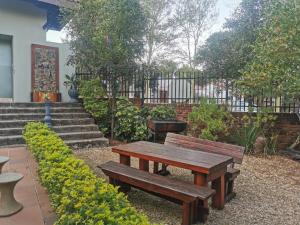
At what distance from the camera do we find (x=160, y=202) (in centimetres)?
417

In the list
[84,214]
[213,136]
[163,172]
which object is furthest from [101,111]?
[84,214]

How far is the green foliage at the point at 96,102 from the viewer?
28.8ft

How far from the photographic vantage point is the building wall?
9.68 m

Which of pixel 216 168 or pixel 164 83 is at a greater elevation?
pixel 164 83

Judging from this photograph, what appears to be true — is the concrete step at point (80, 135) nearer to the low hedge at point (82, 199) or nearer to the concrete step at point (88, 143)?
the concrete step at point (88, 143)

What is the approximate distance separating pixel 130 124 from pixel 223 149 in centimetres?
400

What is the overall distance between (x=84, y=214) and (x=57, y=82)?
929 centimetres

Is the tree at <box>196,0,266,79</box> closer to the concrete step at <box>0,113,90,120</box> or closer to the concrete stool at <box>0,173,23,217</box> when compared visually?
the concrete step at <box>0,113,90,120</box>

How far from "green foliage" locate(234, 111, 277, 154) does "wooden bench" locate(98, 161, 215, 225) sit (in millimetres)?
4167

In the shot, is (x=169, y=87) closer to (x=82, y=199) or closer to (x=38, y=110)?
(x=38, y=110)

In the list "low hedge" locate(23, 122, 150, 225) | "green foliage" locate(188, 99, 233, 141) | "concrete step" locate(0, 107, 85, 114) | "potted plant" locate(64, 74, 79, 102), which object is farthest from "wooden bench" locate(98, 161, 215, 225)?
"potted plant" locate(64, 74, 79, 102)

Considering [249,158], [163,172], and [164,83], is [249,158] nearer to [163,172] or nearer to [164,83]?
[163,172]

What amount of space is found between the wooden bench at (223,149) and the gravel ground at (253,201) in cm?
24

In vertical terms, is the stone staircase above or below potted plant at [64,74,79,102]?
below
